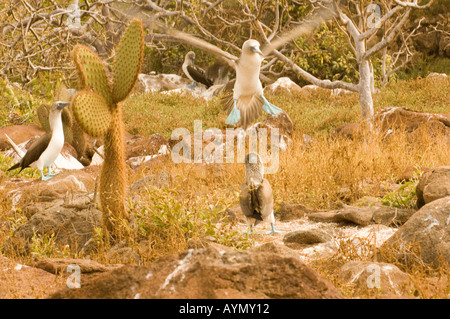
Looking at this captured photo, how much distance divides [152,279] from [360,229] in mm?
3023

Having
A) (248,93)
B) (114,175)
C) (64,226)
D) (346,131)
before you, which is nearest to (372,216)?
(248,93)

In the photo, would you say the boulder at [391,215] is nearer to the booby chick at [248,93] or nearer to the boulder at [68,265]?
the booby chick at [248,93]

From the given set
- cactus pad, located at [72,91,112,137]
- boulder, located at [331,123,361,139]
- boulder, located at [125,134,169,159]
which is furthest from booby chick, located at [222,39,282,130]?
boulder, located at [331,123,361,139]

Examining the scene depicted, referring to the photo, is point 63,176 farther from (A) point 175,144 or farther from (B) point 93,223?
(A) point 175,144

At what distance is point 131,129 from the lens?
1130 cm

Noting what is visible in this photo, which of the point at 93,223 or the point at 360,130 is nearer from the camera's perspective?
the point at 93,223

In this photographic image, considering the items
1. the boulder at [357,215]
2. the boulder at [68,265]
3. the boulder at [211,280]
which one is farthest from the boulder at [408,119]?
Result: the boulder at [211,280]

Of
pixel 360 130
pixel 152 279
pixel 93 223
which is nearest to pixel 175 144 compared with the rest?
pixel 360 130

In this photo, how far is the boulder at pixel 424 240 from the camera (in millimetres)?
3814

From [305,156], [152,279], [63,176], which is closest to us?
[152,279]

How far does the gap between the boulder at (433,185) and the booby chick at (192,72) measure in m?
11.9

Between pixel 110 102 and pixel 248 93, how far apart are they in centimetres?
145

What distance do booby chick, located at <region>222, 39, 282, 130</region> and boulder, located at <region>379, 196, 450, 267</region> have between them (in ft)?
5.34

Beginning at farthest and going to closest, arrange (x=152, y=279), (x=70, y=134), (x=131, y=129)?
1. (x=131, y=129)
2. (x=70, y=134)
3. (x=152, y=279)
